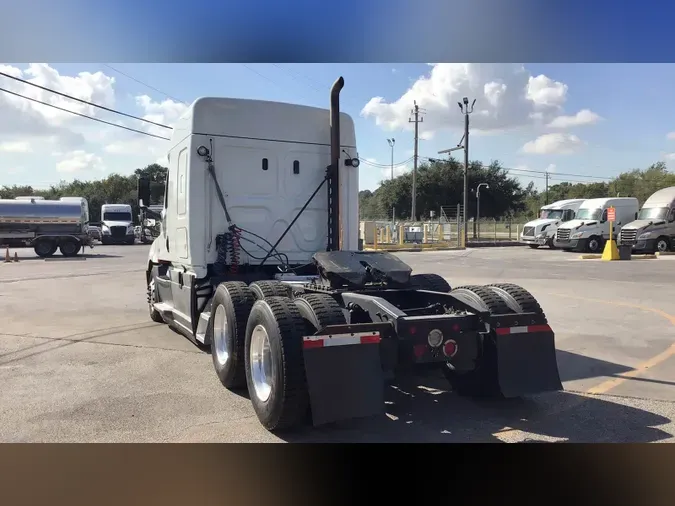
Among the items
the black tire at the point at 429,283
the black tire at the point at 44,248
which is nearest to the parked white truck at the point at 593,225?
the black tire at the point at 44,248

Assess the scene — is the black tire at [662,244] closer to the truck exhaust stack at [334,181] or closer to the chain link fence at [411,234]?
the chain link fence at [411,234]

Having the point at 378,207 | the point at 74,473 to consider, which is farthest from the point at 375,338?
the point at 378,207

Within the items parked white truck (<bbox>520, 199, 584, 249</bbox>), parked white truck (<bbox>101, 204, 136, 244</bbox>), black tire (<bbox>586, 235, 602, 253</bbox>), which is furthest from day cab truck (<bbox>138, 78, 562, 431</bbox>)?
parked white truck (<bbox>101, 204, 136, 244</bbox>)

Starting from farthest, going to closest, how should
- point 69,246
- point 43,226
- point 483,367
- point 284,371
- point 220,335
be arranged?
1. point 69,246
2. point 43,226
3. point 220,335
4. point 483,367
5. point 284,371

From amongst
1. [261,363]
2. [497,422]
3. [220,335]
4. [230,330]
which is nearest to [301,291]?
[230,330]

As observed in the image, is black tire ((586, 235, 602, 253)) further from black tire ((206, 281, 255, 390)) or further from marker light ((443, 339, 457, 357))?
marker light ((443, 339, 457, 357))

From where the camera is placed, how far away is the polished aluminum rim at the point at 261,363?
16.6 ft

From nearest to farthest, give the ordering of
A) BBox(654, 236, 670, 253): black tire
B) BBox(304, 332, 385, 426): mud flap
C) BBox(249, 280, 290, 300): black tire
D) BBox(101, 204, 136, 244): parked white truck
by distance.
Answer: BBox(304, 332, 385, 426): mud flap → BBox(249, 280, 290, 300): black tire → BBox(654, 236, 670, 253): black tire → BBox(101, 204, 136, 244): parked white truck

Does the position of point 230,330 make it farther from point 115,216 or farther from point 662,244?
point 115,216

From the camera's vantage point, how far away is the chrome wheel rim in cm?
618

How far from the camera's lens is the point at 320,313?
4812 millimetres

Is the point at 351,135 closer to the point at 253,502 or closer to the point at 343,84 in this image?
the point at 343,84

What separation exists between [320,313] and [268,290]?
3.65 feet

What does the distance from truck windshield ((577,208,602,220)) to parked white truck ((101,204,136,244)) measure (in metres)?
29.5
